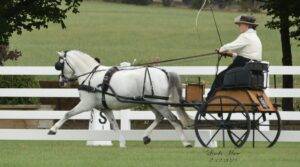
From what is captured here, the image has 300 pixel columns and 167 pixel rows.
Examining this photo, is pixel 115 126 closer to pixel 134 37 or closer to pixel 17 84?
pixel 17 84

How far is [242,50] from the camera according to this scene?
15852 mm

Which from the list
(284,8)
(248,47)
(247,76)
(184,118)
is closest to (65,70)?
(184,118)

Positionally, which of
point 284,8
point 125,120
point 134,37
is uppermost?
point 284,8

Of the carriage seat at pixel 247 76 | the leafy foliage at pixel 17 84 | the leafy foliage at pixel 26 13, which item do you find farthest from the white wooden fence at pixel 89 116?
the leafy foliage at pixel 26 13

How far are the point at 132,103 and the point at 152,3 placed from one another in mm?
78756

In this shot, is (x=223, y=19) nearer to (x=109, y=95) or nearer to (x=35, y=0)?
(x=35, y=0)

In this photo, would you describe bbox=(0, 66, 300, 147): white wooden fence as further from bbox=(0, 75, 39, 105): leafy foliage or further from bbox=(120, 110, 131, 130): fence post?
bbox=(0, 75, 39, 105): leafy foliage

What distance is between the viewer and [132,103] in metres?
16.3

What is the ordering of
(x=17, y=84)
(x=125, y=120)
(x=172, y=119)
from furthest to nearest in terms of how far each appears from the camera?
(x=17, y=84)
(x=125, y=120)
(x=172, y=119)

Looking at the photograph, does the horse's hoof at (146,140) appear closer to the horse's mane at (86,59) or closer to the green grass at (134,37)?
the horse's mane at (86,59)

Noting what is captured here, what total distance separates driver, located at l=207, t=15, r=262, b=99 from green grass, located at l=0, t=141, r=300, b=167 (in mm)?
1134

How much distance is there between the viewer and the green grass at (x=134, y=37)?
5175 cm

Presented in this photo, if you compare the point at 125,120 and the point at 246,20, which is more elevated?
the point at 246,20

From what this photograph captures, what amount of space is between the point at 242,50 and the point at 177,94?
131 centimetres
